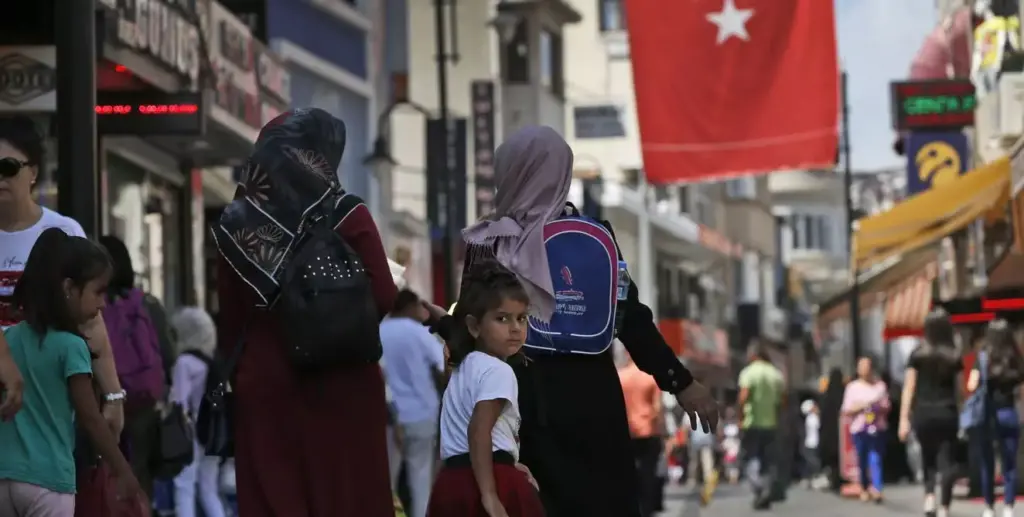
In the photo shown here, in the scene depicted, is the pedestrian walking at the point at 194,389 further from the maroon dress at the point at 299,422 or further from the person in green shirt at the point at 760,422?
the person in green shirt at the point at 760,422

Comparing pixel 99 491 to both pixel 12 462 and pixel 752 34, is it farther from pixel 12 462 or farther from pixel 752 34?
pixel 752 34

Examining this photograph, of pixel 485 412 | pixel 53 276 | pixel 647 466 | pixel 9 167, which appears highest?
pixel 9 167

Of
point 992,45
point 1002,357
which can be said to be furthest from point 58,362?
point 992,45

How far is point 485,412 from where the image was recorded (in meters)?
6.93

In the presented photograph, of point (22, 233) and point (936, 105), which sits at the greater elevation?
point (936, 105)

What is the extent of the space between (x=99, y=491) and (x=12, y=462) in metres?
0.60

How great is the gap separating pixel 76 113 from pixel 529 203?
11.7 feet

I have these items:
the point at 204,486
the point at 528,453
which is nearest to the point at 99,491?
the point at 528,453

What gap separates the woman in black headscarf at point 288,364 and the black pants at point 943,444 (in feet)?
40.6

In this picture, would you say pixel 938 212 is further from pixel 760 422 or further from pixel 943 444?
pixel 943 444

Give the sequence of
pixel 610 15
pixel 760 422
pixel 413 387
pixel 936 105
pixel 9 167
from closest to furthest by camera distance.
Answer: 1. pixel 9 167
2. pixel 413 387
3. pixel 760 422
4. pixel 936 105
5. pixel 610 15

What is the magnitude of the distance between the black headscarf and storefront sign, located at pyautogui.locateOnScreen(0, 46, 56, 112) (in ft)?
32.3

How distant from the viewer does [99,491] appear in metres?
7.91

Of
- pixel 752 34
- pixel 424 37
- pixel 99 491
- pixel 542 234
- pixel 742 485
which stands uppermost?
pixel 424 37
